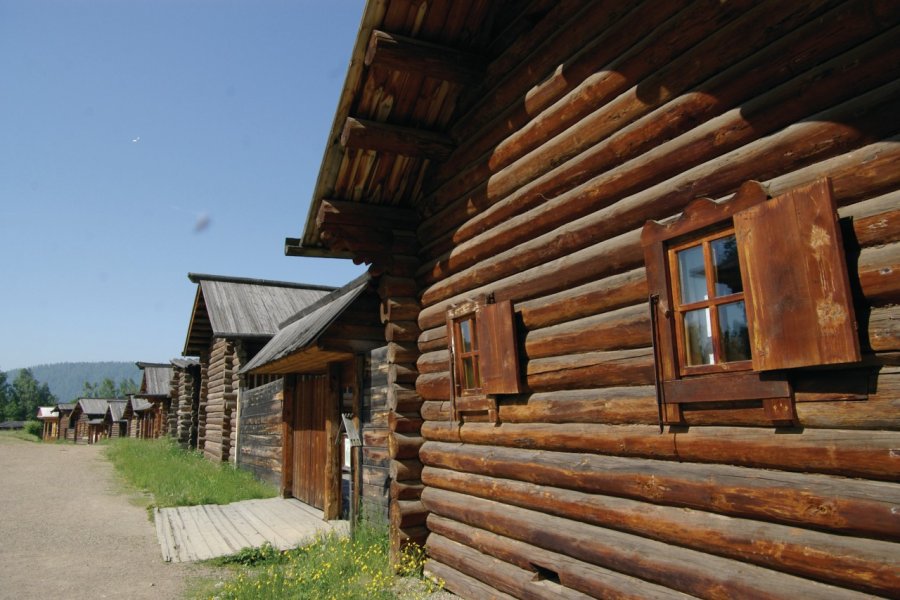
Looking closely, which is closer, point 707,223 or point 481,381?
point 707,223

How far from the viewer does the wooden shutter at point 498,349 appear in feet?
17.3

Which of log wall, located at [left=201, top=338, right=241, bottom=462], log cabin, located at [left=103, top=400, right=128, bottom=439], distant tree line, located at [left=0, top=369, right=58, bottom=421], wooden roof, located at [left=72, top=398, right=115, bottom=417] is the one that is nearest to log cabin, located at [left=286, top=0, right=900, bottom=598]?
log wall, located at [left=201, top=338, right=241, bottom=462]

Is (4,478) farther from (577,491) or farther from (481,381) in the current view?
(577,491)

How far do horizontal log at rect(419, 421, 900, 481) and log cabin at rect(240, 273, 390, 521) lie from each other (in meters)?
3.75

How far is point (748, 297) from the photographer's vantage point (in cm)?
327

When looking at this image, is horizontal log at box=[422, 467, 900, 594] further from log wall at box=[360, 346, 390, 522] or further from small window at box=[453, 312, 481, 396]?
log wall at box=[360, 346, 390, 522]

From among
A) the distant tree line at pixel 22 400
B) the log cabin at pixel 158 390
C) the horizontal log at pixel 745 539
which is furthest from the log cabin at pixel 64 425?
the horizontal log at pixel 745 539

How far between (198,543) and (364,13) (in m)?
7.88

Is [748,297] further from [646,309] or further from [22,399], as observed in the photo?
[22,399]

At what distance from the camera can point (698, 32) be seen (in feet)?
12.7

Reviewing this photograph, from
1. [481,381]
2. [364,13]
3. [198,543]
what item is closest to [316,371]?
[198,543]

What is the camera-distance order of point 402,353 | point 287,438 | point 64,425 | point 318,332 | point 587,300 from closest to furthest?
point 587,300 → point 402,353 → point 318,332 → point 287,438 → point 64,425

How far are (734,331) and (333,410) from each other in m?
8.09

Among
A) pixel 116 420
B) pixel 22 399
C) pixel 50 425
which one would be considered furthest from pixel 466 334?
pixel 22 399
